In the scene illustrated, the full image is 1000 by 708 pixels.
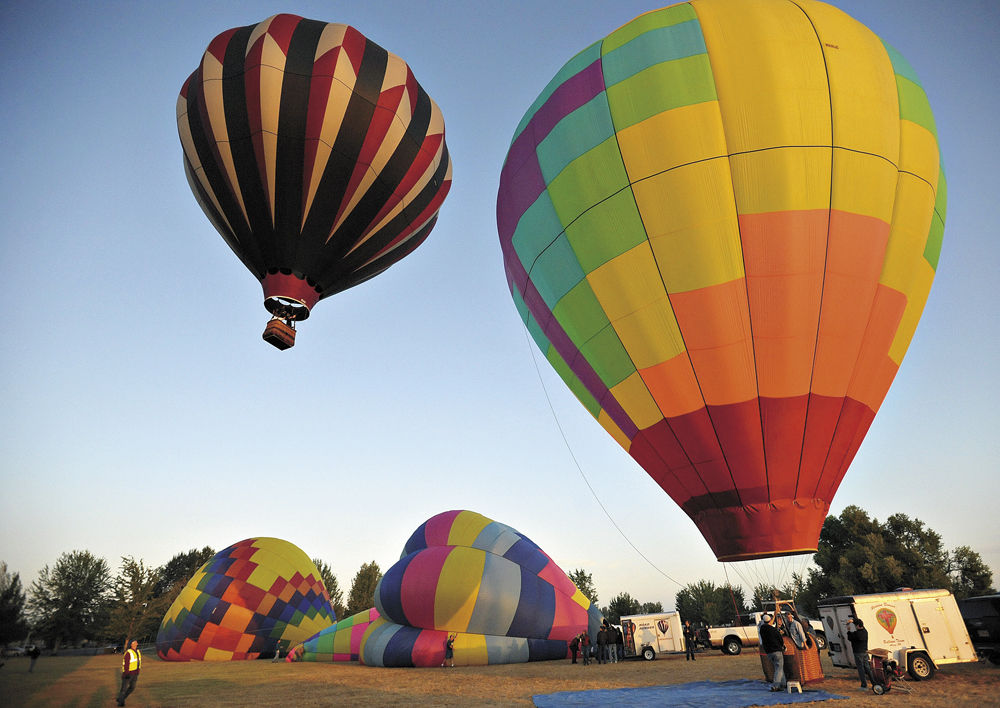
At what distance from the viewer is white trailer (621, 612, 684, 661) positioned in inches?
528

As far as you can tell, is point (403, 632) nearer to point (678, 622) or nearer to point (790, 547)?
point (678, 622)

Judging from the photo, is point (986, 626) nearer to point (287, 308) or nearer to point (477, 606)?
point (477, 606)

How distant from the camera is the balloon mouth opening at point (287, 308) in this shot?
10156 millimetres

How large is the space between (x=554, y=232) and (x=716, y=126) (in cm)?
247

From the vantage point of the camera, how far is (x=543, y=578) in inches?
523

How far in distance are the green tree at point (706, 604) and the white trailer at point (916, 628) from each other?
90.3 ft

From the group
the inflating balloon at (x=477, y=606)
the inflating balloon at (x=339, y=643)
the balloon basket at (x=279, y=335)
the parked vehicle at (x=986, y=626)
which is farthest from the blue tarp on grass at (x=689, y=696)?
the inflating balloon at (x=339, y=643)

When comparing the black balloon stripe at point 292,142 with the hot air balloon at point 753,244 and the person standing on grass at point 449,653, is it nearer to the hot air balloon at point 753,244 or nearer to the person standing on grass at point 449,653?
the hot air balloon at point 753,244

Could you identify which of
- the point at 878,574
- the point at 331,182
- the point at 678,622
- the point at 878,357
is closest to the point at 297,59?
the point at 331,182

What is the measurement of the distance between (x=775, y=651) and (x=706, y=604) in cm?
3081

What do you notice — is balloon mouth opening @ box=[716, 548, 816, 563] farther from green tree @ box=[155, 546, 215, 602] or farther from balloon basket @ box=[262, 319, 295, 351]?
green tree @ box=[155, 546, 215, 602]

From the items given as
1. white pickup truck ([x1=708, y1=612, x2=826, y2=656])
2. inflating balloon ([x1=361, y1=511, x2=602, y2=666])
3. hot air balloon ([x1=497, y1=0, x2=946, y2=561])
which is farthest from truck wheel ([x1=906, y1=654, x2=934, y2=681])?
white pickup truck ([x1=708, y1=612, x2=826, y2=656])

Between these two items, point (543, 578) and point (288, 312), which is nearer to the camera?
point (288, 312)

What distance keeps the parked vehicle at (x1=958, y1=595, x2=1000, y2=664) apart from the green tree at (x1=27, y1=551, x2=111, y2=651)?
45.8 m
